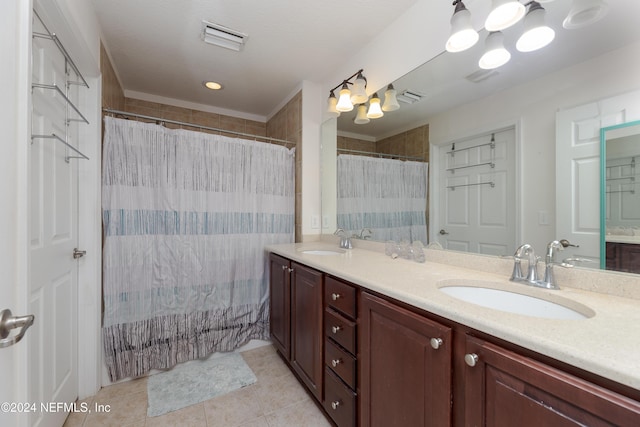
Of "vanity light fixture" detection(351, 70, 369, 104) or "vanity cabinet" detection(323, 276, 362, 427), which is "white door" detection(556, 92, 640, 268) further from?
"vanity light fixture" detection(351, 70, 369, 104)

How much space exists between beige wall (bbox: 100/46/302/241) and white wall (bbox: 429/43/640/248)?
158 centimetres

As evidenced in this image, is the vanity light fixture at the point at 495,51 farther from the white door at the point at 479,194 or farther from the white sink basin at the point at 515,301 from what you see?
the white sink basin at the point at 515,301

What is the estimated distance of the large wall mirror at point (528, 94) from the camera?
888 millimetres

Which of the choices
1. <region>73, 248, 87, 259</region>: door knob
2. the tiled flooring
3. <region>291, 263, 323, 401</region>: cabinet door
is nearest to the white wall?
<region>291, 263, 323, 401</region>: cabinet door

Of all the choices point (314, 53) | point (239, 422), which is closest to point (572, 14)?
point (314, 53)

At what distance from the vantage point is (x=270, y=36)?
1.75 meters

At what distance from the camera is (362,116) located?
6.57 feet

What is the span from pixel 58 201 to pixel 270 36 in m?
1.61

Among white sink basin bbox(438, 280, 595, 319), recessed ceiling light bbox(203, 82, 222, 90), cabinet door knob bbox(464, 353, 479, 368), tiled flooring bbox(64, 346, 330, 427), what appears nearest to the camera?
cabinet door knob bbox(464, 353, 479, 368)

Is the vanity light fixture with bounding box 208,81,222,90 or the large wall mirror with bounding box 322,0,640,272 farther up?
the vanity light fixture with bounding box 208,81,222,90

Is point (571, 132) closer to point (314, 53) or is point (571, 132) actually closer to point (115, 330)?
point (314, 53)

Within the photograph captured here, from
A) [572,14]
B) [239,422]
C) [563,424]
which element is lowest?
[239,422]

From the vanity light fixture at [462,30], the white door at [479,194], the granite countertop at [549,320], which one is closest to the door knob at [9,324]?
the granite countertop at [549,320]

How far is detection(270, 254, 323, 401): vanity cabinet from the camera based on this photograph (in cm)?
143
